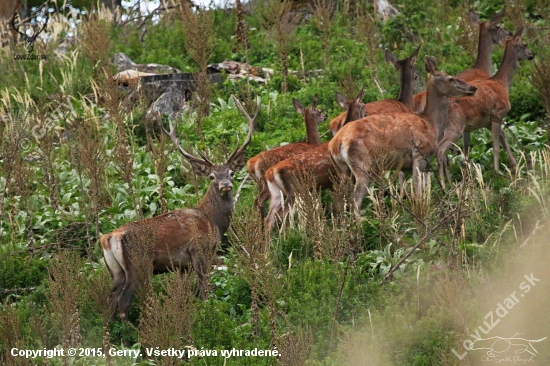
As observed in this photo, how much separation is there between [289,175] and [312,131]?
1355 millimetres

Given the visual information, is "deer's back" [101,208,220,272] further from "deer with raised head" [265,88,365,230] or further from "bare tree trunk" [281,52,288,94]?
"bare tree trunk" [281,52,288,94]

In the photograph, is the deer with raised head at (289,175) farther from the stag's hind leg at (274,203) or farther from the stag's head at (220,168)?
the stag's head at (220,168)

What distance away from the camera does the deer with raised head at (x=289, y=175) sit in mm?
10219

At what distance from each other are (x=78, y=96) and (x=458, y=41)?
19.4 feet

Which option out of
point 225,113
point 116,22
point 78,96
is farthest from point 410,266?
point 116,22

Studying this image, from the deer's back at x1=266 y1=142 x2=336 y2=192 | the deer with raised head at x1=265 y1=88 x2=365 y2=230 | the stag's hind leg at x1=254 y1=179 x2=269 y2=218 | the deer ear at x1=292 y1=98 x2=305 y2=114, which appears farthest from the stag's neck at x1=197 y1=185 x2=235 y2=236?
the deer ear at x1=292 y1=98 x2=305 y2=114

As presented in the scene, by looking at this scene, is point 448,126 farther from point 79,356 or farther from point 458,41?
point 79,356

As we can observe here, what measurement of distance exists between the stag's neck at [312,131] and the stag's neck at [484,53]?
Result: 2.78 m

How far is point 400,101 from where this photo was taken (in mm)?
11922

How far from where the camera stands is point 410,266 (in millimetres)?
8797

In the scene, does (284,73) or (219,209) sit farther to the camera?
(284,73)

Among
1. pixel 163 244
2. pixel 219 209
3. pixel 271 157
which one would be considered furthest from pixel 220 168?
pixel 163 244

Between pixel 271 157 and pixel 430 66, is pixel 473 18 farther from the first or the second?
pixel 271 157
